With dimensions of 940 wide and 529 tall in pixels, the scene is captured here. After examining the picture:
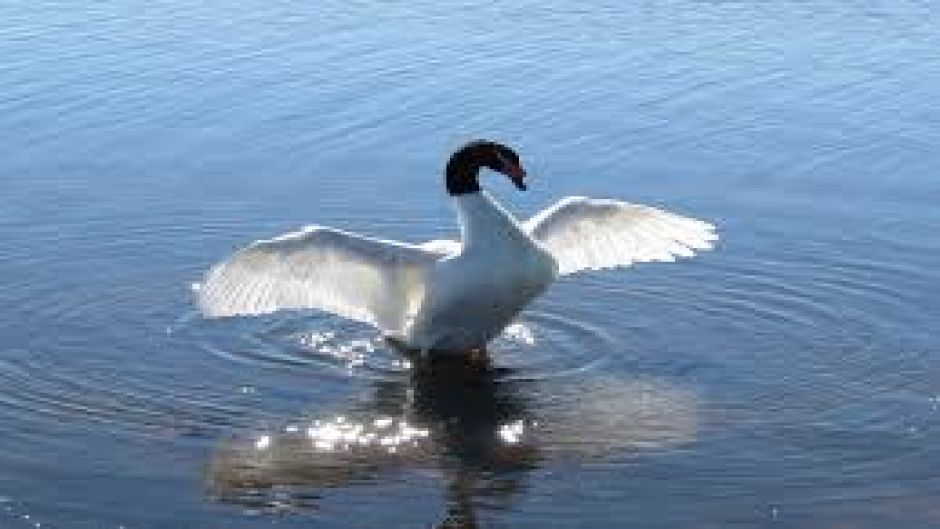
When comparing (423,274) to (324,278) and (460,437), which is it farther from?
(460,437)

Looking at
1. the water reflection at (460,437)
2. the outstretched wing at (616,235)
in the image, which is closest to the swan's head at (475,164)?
the outstretched wing at (616,235)

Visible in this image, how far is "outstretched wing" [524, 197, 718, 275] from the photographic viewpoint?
13891 mm

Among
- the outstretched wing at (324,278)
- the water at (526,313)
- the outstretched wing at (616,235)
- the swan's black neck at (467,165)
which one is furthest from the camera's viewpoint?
the outstretched wing at (616,235)

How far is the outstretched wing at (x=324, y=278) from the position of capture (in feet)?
42.2

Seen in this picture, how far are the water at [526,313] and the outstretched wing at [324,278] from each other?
0.93 ft

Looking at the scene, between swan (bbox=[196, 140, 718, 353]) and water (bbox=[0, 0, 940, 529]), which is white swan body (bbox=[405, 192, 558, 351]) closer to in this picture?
swan (bbox=[196, 140, 718, 353])

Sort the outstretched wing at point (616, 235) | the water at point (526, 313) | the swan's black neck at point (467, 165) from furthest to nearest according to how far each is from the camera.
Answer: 1. the outstretched wing at point (616, 235)
2. the swan's black neck at point (467, 165)
3. the water at point (526, 313)

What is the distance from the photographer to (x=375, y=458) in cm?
1114

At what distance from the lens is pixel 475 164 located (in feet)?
43.6

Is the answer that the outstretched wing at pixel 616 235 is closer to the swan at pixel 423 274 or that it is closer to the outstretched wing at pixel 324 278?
the swan at pixel 423 274

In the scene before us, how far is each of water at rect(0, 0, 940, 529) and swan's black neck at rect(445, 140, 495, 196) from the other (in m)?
1.11

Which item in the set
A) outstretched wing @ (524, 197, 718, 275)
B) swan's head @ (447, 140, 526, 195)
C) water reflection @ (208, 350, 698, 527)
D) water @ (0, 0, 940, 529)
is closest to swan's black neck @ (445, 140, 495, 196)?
swan's head @ (447, 140, 526, 195)

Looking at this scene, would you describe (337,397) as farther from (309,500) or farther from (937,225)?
(937,225)

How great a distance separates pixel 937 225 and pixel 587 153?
3.72 meters
